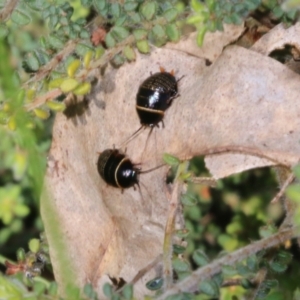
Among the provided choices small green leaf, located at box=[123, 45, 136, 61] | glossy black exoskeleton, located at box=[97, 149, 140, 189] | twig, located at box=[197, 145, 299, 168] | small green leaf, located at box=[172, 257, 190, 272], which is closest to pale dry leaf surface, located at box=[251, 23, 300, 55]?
twig, located at box=[197, 145, 299, 168]

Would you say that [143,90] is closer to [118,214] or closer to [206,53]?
[206,53]

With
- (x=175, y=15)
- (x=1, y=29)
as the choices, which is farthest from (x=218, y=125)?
(x=1, y=29)

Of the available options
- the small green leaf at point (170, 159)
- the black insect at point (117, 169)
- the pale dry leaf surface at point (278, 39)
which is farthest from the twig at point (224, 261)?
the pale dry leaf surface at point (278, 39)

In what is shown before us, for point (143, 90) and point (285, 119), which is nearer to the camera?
point (285, 119)

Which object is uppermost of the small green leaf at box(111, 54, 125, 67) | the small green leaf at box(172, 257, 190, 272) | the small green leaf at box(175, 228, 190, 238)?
A: the small green leaf at box(111, 54, 125, 67)

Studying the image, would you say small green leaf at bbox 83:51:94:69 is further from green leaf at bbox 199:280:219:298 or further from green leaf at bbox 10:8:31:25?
green leaf at bbox 199:280:219:298

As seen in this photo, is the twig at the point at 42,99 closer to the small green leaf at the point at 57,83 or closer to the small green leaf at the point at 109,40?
the small green leaf at the point at 57,83

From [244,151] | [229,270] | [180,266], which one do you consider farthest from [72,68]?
[229,270]
